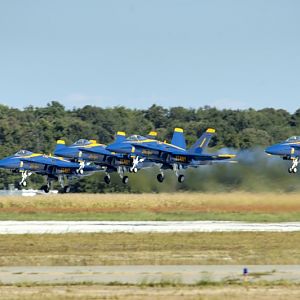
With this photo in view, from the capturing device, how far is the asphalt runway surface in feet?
79.9

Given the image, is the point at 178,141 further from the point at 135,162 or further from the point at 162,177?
the point at 162,177

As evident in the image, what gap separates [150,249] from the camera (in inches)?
1308

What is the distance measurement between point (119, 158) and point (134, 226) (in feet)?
103

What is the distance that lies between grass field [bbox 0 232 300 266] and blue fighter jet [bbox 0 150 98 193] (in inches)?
1523

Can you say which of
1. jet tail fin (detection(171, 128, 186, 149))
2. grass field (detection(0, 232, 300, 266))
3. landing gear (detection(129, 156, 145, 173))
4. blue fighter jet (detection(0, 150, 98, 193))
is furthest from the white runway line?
blue fighter jet (detection(0, 150, 98, 193))

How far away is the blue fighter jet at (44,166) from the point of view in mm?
76750

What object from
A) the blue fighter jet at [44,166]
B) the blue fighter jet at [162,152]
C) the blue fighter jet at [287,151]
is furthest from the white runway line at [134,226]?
the blue fighter jet at [44,166]

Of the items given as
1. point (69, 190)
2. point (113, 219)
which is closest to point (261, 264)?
point (113, 219)

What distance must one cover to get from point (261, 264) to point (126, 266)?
4.29 meters

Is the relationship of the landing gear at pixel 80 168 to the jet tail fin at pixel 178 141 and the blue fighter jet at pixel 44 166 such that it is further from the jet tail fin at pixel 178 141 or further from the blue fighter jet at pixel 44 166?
the jet tail fin at pixel 178 141

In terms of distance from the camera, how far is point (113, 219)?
166 feet

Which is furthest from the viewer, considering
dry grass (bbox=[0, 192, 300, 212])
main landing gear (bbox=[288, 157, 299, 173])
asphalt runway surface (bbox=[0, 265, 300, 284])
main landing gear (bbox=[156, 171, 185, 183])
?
main landing gear (bbox=[156, 171, 185, 183])

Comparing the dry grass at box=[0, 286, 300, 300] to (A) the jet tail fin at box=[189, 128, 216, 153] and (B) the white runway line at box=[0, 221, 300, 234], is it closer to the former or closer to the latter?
(B) the white runway line at box=[0, 221, 300, 234]

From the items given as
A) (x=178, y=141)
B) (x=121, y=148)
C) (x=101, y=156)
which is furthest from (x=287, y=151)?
(x=101, y=156)
